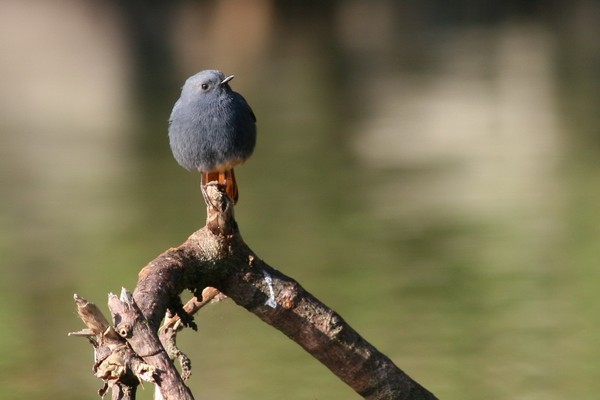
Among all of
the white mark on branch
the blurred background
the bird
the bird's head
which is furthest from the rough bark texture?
the blurred background

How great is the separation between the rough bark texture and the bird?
911mm

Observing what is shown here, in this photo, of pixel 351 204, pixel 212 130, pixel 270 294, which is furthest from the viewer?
pixel 351 204

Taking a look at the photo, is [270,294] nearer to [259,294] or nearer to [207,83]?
[259,294]

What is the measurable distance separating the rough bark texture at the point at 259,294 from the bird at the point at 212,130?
0.91 metres

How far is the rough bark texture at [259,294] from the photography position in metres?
3.91

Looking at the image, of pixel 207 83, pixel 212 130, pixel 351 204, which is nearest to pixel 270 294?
pixel 212 130

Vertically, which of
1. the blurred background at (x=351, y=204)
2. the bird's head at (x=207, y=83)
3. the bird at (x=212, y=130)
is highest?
the blurred background at (x=351, y=204)

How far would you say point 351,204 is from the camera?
12102 millimetres

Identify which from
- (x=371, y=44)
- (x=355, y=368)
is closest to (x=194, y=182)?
(x=355, y=368)

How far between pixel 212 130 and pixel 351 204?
7.09 meters

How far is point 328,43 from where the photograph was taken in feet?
85.3

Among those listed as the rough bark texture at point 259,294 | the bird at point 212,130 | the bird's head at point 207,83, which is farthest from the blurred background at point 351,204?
the rough bark texture at point 259,294

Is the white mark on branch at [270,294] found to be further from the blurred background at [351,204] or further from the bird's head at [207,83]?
the blurred background at [351,204]

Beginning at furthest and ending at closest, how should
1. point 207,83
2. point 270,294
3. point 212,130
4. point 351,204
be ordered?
point 351,204 < point 207,83 < point 212,130 < point 270,294
